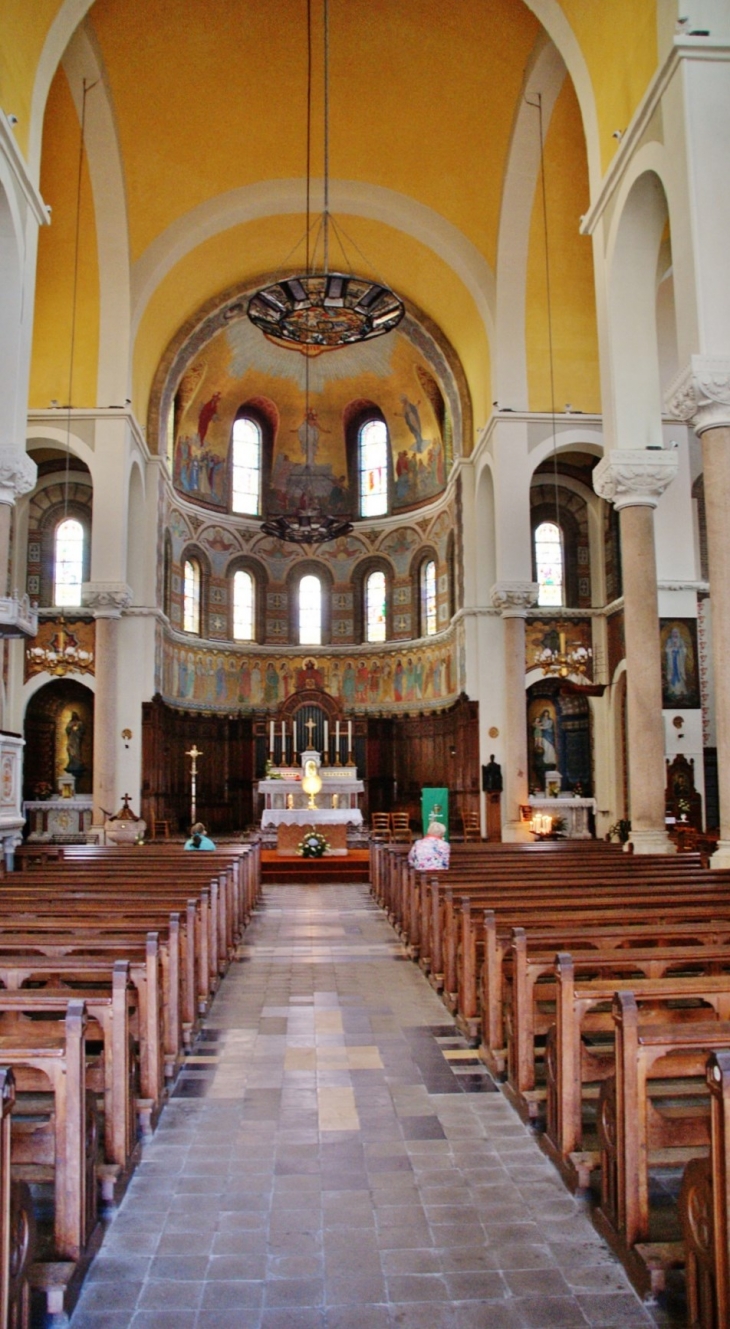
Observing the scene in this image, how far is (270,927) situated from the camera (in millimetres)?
13844

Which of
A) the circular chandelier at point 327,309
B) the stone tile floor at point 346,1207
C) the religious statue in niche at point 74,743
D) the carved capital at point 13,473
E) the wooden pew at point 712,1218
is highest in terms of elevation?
the circular chandelier at point 327,309

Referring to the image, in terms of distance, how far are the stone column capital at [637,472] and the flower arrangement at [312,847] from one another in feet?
35.5

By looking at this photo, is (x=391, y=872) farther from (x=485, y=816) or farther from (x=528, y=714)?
(x=528, y=714)

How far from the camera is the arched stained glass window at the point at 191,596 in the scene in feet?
104

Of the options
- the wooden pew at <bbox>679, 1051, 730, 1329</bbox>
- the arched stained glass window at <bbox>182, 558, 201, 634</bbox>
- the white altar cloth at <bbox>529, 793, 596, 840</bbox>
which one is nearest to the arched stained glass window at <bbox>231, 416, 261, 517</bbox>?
the arched stained glass window at <bbox>182, 558, 201, 634</bbox>

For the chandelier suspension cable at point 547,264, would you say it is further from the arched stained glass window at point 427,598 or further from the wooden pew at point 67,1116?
the wooden pew at point 67,1116

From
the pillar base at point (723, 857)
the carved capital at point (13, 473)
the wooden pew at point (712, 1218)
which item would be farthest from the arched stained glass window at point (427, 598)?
the wooden pew at point (712, 1218)

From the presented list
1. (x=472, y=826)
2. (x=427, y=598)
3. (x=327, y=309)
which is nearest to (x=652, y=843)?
(x=327, y=309)

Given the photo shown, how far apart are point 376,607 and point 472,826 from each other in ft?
37.1

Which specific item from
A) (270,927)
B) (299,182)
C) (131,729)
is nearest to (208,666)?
(131,729)

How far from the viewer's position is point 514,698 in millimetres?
24078

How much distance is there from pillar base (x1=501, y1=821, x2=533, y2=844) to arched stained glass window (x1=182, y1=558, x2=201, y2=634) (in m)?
13.3

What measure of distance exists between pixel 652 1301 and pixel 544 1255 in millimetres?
518

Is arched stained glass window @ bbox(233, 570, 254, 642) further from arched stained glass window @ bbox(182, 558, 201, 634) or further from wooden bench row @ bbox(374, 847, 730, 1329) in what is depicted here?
wooden bench row @ bbox(374, 847, 730, 1329)
